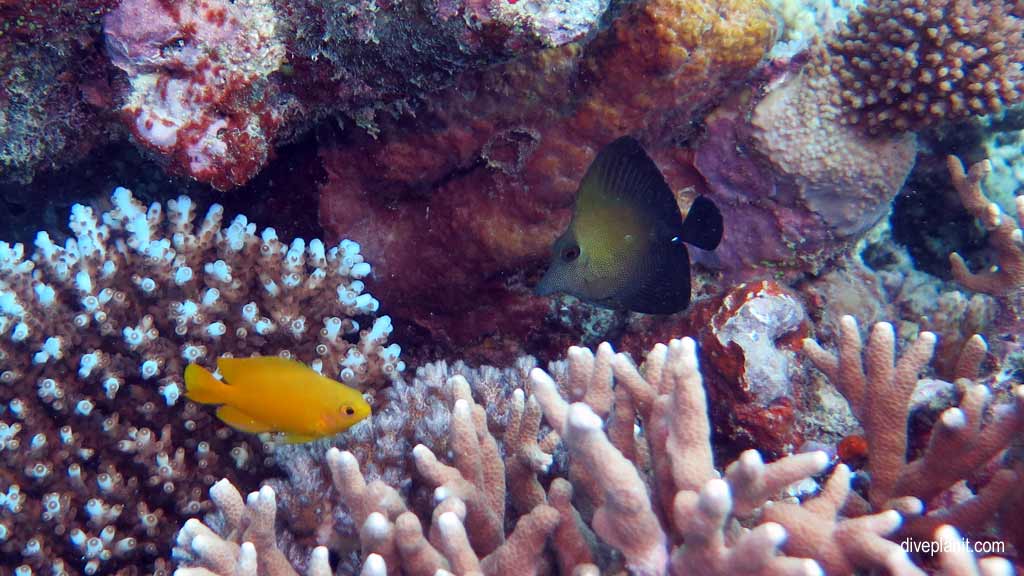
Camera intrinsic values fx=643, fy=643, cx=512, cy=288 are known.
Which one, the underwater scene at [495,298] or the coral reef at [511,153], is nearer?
the underwater scene at [495,298]

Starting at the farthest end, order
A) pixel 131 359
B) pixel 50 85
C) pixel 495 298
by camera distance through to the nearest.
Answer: pixel 495 298
pixel 131 359
pixel 50 85

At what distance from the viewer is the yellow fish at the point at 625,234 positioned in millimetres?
3010

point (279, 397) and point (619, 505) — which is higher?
point (619, 505)

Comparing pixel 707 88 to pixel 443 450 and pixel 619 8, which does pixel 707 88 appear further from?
pixel 443 450

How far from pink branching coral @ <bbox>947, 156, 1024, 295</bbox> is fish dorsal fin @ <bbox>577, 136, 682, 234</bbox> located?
6.41 feet

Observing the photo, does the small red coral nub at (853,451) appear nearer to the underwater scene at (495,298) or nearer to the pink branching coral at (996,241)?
the underwater scene at (495,298)

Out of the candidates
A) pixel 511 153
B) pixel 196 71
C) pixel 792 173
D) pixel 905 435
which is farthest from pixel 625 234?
pixel 196 71

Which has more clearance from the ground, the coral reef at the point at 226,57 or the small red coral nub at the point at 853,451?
the coral reef at the point at 226,57

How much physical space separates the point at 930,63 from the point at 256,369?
3.72 meters

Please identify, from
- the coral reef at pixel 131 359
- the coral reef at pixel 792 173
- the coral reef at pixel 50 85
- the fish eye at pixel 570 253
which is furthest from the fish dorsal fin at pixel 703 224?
the coral reef at pixel 50 85

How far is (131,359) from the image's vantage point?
311cm

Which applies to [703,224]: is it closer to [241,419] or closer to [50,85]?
[241,419]

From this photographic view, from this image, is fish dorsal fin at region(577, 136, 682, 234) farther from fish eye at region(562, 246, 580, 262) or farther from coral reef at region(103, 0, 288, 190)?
coral reef at region(103, 0, 288, 190)

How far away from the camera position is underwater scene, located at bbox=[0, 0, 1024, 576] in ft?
6.91
